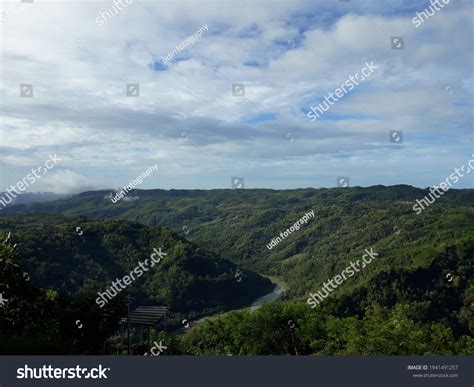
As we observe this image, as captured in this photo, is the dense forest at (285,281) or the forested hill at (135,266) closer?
the dense forest at (285,281)

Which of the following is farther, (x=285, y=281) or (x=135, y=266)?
(x=285, y=281)

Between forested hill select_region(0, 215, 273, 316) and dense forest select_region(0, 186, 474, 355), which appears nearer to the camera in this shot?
dense forest select_region(0, 186, 474, 355)

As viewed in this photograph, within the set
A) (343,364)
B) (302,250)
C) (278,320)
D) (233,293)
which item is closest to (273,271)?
(302,250)

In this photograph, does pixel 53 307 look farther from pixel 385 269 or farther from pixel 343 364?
pixel 385 269

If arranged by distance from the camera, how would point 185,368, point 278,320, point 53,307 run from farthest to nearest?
point 278,320 → point 53,307 → point 185,368

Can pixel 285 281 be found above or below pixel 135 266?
below
